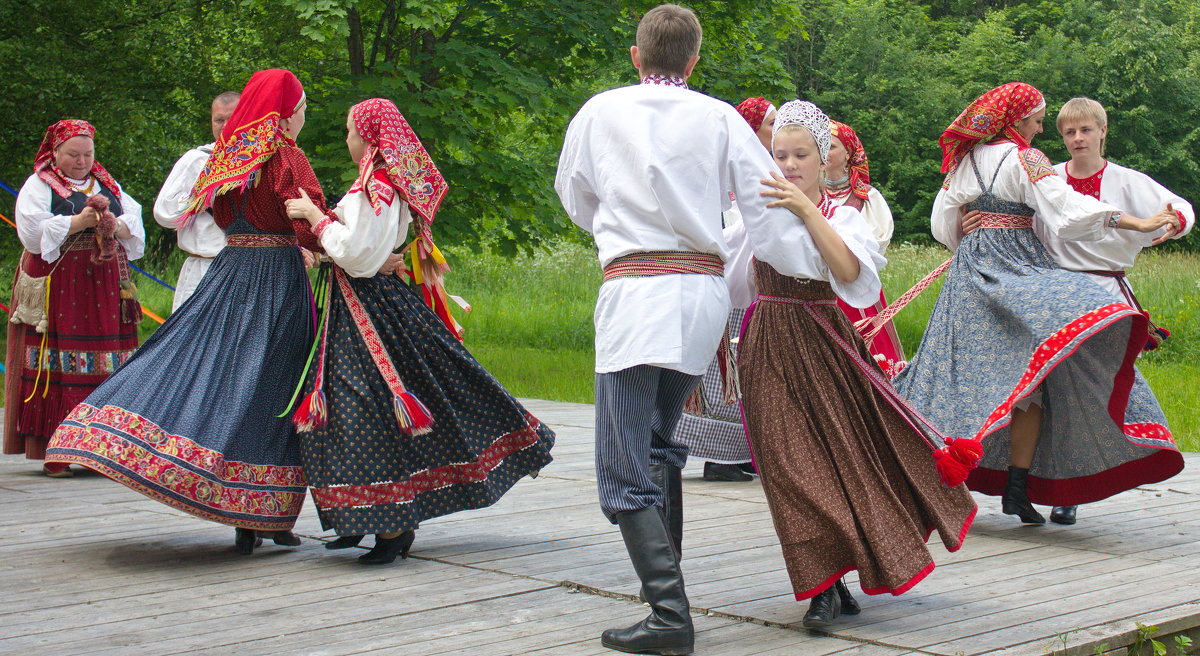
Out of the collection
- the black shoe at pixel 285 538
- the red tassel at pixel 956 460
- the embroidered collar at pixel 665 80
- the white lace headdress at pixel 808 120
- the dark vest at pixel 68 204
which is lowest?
the black shoe at pixel 285 538

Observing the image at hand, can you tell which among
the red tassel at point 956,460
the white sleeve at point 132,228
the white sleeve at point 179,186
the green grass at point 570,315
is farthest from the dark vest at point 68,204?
the green grass at point 570,315

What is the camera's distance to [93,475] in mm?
5984

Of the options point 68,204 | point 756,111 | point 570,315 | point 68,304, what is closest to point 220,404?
point 68,204

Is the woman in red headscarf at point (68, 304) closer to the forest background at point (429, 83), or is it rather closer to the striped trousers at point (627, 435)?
the forest background at point (429, 83)

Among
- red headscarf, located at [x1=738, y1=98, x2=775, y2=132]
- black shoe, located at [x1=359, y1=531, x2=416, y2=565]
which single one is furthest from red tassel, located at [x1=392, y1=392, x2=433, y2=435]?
red headscarf, located at [x1=738, y1=98, x2=775, y2=132]

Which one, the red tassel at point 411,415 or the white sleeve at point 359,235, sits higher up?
the white sleeve at point 359,235

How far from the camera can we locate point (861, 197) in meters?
5.73

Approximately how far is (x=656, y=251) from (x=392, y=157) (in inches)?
50.4

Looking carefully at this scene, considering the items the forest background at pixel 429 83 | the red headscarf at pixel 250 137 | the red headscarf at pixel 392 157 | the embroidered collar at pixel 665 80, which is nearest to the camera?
the embroidered collar at pixel 665 80

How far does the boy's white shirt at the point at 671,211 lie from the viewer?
301cm

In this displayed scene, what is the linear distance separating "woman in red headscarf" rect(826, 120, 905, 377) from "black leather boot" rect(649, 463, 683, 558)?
2.26m

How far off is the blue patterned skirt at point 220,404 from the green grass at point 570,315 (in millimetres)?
5134

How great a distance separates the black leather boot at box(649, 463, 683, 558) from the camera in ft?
10.6

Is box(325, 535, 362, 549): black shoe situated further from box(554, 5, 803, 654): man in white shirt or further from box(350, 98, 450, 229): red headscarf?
box(554, 5, 803, 654): man in white shirt
